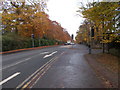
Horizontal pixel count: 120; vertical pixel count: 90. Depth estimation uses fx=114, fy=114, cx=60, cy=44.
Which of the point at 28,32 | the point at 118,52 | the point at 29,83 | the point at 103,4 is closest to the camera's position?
the point at 29,83

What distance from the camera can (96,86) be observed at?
15.0ft

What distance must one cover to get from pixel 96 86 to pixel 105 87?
1.10 ft

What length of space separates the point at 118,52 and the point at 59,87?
33.9 ft

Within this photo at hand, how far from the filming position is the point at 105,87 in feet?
14.7

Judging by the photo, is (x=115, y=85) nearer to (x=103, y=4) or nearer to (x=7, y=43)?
(x=103, y=4)

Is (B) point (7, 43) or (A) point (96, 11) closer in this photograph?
(A) point (96, 11)

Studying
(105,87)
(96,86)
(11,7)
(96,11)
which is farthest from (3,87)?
(11,7)

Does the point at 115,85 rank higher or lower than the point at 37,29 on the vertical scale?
lower

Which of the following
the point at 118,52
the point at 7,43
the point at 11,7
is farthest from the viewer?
the point at 11,7

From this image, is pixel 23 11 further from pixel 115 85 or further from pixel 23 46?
pixel 115 85

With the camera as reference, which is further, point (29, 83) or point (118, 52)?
point (118, 52)

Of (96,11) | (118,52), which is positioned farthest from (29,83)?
(118,52)

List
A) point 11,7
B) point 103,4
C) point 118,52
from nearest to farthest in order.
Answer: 1. point 103,4
2. point 118,52
3. point 11,7

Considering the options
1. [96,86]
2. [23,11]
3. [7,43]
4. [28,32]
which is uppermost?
[23,11]
